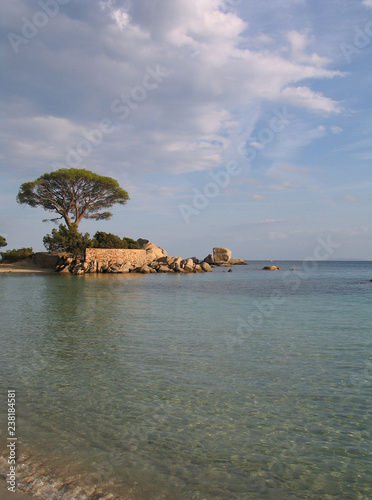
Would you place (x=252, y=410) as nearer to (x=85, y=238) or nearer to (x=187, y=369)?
(x=187, y=369)

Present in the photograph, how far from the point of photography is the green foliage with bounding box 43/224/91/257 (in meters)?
44.9

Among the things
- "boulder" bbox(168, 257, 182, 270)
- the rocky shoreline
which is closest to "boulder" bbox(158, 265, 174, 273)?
the rocky shoreline

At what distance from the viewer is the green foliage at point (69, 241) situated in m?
44.9

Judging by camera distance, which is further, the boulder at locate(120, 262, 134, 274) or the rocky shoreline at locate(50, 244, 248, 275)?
the boulder at locate(120, 262, 134, 274)

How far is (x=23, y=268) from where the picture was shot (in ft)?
158

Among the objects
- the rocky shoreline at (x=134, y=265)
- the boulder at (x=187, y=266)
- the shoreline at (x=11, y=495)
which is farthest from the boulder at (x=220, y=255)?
the shoreline at (x=11, y=495)

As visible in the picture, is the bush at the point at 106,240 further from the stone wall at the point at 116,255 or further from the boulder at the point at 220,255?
the boulder at the point at 220,255

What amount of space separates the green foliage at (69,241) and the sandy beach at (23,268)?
11.3 feet

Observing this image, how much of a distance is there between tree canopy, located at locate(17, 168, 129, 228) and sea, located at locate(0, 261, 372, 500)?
38.4m

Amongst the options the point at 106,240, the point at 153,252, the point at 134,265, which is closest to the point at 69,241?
the point at 106,240

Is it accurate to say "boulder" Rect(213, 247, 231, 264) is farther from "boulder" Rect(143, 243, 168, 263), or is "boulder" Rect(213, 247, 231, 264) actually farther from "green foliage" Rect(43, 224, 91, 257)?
"green foliage" Rect(43, 224, 91, 257)

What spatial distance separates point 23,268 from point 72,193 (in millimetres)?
11588

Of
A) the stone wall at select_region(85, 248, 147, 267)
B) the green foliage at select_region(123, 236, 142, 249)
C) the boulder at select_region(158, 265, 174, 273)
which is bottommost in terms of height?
the boulder at select_region(158, 265, 174, 273)

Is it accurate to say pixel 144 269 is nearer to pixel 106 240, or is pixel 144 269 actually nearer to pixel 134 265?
pixel 134 265
